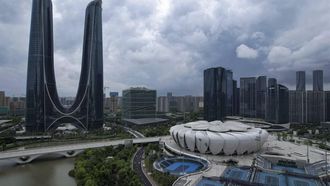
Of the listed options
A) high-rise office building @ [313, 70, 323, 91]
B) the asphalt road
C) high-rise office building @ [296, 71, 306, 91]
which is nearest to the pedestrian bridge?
the asphalt road

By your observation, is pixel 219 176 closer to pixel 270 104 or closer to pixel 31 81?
pixel 31 81

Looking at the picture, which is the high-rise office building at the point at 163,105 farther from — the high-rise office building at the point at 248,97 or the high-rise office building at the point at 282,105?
the high-rise office building at the point at 282,105

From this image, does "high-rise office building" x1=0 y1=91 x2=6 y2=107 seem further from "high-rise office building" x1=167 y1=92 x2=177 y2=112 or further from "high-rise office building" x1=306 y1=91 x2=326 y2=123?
"high-rise office building" x1=306 y1=91 x2=326 y2=123

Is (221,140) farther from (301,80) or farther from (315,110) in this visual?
(301,80)

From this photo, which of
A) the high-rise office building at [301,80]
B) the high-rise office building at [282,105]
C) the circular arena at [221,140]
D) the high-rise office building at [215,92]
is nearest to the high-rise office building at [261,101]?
the high-rise office building at [282,105]

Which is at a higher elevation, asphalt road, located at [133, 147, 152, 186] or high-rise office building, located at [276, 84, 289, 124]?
high-rise office building, located at [276, 84, 289, 124]

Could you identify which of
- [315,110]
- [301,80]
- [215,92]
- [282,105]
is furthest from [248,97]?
[301,80]
